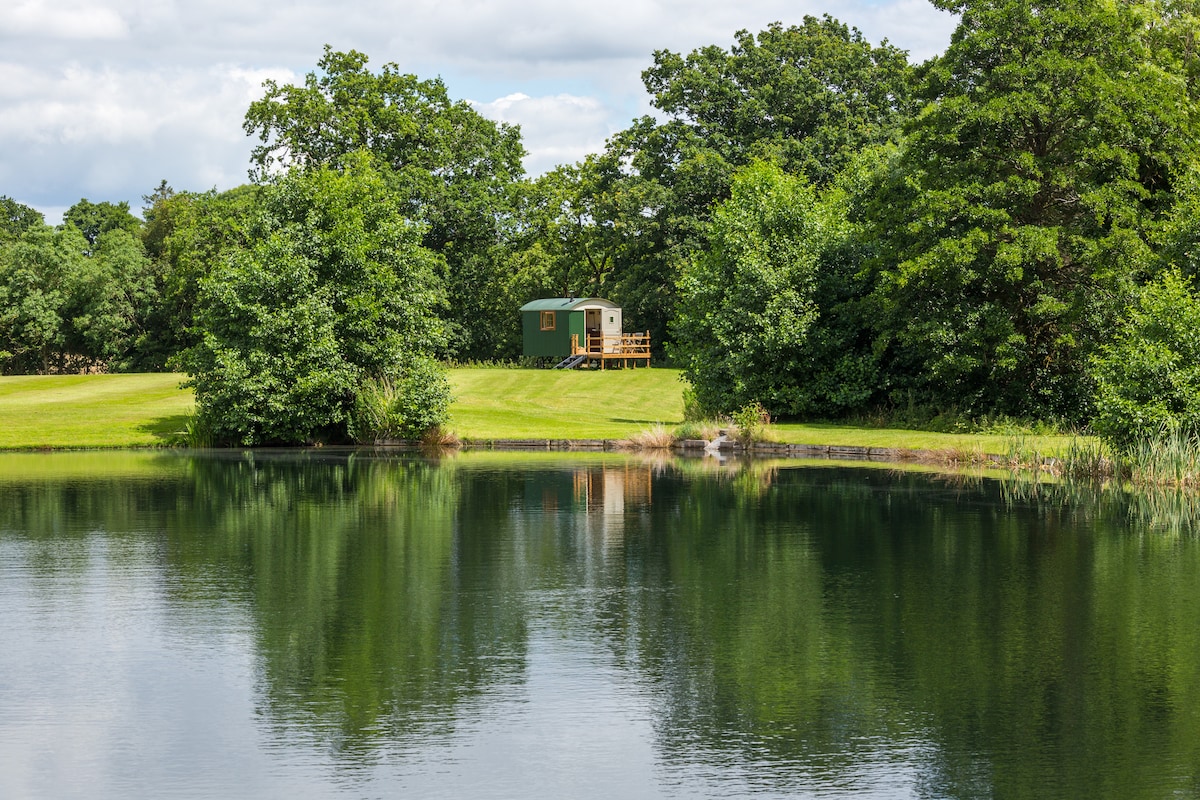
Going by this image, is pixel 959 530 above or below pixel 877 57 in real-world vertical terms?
below

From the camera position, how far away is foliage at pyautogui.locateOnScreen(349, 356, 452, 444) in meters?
43.2

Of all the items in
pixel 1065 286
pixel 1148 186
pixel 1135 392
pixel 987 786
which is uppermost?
pixel 1148 186

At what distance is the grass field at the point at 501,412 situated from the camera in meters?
40.9

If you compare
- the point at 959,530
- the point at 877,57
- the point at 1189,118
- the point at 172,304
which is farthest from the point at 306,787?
the point at 172,304

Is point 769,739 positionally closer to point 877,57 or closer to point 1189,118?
point 1189,118

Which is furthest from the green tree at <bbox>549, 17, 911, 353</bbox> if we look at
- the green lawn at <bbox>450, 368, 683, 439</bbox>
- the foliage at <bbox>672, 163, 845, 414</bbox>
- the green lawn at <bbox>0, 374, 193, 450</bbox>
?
the green lawn at <bbox>0, 374, 193, 450</bbox>

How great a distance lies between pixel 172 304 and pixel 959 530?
226ft

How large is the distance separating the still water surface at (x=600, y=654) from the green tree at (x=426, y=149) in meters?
48.2

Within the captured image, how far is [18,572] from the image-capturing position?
1839cm

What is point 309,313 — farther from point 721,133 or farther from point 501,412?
point 721,133

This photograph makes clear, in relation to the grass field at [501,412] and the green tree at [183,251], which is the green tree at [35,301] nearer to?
the green tree at [183,251]

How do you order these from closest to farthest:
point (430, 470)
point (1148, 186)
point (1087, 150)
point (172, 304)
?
1. point (430, 470)
2. point (1087, 150)
3. point (1148, 186)
4. point (172, 304)

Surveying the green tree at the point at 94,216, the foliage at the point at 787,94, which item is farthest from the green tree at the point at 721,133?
the green tree at the point at 94,216

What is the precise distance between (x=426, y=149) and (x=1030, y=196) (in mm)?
41841
